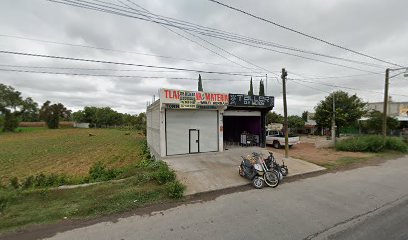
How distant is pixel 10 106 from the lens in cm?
6397

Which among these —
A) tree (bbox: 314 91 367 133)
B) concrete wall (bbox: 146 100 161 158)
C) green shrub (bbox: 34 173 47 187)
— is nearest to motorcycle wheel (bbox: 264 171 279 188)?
concrete wall (bbox: 146 100 161 158)

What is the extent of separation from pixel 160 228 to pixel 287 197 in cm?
416

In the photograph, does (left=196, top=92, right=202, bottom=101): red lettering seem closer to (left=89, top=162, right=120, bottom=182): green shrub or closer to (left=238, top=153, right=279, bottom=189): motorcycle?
(left=238, top=153, right=279, bottom=189): motorcycle

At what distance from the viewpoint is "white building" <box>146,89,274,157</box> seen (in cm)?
1258

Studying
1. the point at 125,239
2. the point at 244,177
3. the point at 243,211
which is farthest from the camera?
the point at 244,177

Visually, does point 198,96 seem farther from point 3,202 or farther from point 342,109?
point 342,109

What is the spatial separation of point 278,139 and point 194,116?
32.4 ft

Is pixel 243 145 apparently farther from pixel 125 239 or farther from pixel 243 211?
pixel 125 239

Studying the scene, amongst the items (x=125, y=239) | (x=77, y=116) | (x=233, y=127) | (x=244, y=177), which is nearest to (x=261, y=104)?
(x=233, y=127)

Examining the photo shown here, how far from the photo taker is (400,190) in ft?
25.0

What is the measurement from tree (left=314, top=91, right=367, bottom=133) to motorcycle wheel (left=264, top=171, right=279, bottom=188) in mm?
21595

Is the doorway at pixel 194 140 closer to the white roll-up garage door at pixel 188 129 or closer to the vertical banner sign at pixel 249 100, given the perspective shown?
the white roll-up garage door at pixel 188 129

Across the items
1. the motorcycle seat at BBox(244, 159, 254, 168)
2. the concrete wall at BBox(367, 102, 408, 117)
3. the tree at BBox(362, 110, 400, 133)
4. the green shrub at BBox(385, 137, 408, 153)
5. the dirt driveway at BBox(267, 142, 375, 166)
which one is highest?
the concrete wall at BBox(367, 102, 408, 117)

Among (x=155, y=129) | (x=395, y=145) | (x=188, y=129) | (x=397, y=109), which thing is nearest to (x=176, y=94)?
(x=188, y=129)
